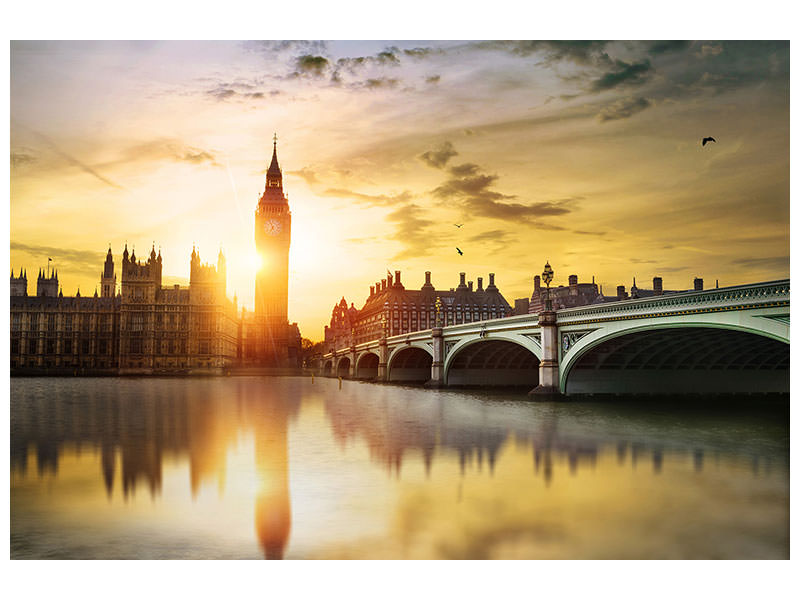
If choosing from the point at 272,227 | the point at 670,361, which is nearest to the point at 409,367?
the point at 670,361

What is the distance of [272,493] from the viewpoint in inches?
407

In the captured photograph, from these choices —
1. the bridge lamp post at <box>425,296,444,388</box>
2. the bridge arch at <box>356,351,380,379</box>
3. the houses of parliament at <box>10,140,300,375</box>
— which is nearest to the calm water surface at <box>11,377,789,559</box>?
the bridge lamp post at <box>425,296,444,388</box>

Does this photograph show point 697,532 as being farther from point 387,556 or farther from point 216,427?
point 216,427

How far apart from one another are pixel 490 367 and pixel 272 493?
3899 centimetres

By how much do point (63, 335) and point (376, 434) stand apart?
86.5 metres

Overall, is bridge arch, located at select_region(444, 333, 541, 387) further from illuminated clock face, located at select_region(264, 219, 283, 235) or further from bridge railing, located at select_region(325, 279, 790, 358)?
illuminated clock face, located at select_region(264, 219, 283, 235)

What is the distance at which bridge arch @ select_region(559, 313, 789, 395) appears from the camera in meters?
26.3

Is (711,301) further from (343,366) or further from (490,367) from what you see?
(343,366)

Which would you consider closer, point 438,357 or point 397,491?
point 397,491

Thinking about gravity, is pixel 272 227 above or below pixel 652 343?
above

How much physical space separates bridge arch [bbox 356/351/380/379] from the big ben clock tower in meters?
38.3

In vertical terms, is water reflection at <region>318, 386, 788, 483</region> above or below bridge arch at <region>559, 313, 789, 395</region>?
below

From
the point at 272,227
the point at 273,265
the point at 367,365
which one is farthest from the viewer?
the point at 273,265

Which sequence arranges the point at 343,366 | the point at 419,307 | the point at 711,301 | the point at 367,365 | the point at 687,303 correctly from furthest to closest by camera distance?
the point at 419,307 → the point at 343,366 → the point at 367,365 → the point at 687,303 → the point at 711,301
